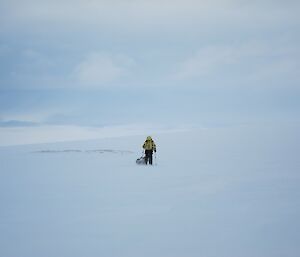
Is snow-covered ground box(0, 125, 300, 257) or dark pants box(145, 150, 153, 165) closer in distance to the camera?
snow-covered ground box(0, 125, 300, 257)

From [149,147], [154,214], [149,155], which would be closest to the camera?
[154,214]

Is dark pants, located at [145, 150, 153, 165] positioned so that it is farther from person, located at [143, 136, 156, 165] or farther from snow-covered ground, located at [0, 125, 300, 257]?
snow-covered ground, located at [0, 125, 300, 257]

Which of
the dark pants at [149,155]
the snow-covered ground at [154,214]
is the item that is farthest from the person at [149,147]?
the snow-covered ground at [154,214]

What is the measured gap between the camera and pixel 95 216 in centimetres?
1078

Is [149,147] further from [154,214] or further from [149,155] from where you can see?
[154,214]

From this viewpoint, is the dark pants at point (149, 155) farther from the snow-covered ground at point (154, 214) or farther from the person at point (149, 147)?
the snow-covered ground at point (154, 214)

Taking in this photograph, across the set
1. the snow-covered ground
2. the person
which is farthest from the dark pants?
the snow-covered ground

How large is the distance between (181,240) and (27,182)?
424 inches

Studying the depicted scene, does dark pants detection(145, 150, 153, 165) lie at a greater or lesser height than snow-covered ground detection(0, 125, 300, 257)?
greater

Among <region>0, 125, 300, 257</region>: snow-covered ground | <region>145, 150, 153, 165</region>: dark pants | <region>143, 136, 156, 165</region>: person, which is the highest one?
<region>143, 136, 156, 165</region>: person

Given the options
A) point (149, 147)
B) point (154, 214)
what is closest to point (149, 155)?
point (149, 147)

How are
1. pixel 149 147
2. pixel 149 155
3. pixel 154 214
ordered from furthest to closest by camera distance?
pixel 149 155 < pixel 149 147 < pixel 154 214

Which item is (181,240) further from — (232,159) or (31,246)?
(232,159)

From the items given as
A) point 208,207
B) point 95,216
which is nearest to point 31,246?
point 95,216
